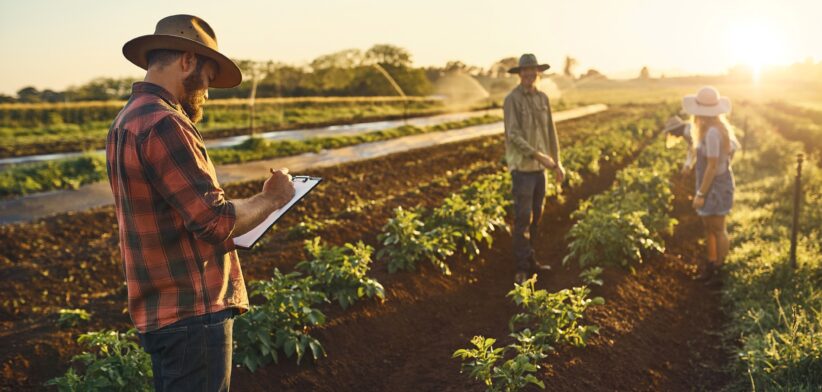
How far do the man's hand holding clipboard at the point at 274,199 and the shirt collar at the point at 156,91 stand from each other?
401 millimetres

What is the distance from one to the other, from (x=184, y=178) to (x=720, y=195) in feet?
17.5

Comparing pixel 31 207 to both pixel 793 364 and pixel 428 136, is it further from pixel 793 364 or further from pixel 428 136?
pixel 428 136

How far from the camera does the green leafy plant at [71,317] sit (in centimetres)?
488

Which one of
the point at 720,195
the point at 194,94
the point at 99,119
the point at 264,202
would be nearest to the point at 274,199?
the point at 264,202

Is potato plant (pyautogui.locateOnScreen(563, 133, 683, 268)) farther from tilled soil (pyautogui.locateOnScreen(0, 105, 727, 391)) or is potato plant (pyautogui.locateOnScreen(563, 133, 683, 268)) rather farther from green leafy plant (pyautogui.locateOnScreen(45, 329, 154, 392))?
green leafy plant (pyautogui.locateOnScreen(45, 329, 154, 392))

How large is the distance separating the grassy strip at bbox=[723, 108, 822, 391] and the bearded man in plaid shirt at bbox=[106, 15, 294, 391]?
2982 millimetres

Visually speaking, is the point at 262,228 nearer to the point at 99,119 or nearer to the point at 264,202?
the point at 264,202

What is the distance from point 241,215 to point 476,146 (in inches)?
634

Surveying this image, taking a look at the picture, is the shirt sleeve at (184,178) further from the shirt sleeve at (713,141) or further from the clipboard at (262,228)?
the shirt sleeve at (713,141)

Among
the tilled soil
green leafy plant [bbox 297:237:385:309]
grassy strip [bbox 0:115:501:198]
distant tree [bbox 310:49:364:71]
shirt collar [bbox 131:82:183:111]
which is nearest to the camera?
shirt collar [bbox 131:82:183:111]

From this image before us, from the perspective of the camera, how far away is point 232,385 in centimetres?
395

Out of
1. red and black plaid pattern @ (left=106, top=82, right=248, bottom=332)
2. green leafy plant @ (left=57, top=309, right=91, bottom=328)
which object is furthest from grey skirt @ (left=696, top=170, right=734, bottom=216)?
green leafy plant @ (left=57, top=309, right=91, bottom=328)

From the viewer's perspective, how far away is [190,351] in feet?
7.49

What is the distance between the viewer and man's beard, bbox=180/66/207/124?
230 centimetres
